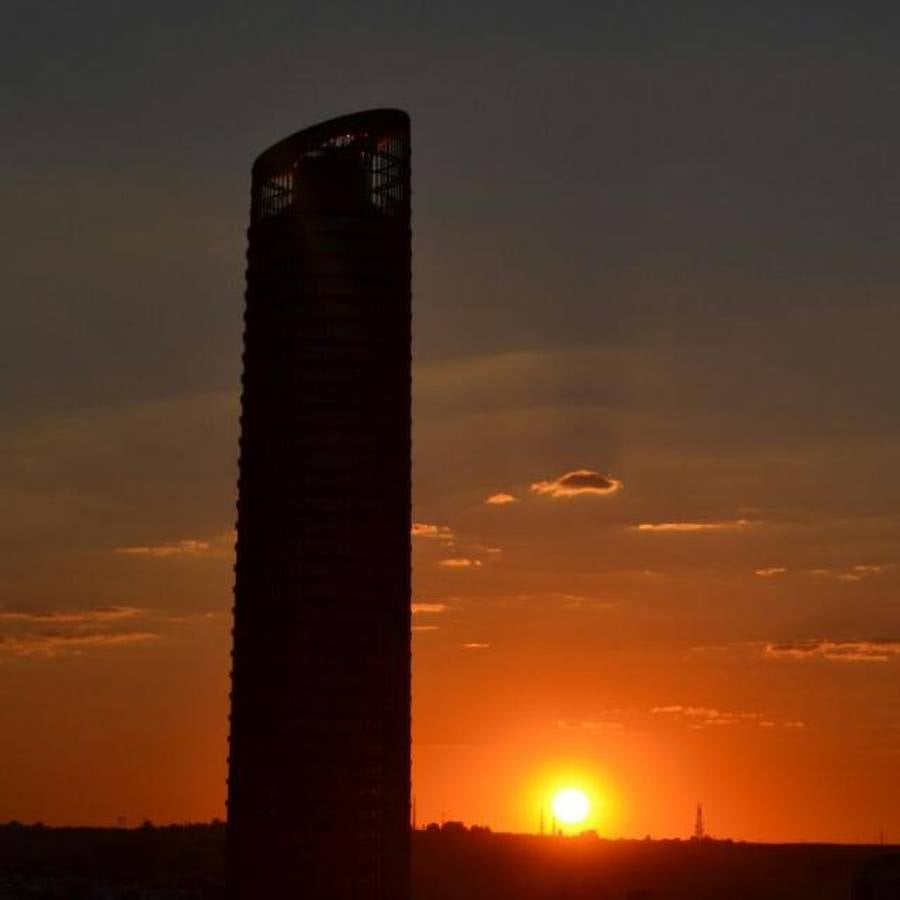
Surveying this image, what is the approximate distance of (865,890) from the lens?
199 meters
